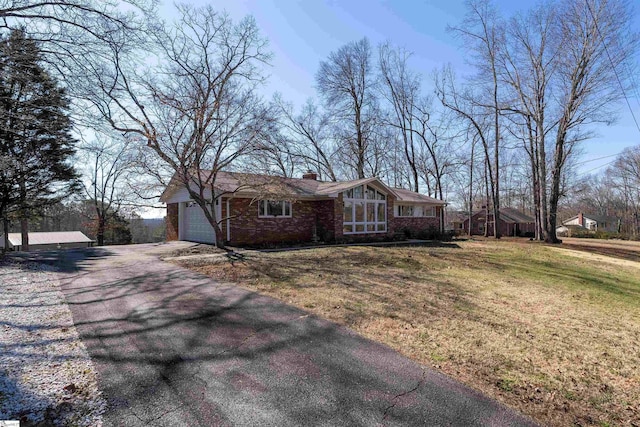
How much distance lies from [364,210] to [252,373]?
14964 millimetres

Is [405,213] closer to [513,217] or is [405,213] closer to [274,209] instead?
[274,209]

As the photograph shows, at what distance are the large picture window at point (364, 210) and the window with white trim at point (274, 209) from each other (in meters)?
3.04

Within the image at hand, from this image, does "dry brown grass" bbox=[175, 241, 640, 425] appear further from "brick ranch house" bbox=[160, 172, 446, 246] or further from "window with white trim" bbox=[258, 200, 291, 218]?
"window with white trim" bbox=[258, 200, 291, 218]

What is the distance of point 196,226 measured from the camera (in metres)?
16.0

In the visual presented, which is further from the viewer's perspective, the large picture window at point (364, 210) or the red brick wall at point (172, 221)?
the red brick wall at point (172, 221)

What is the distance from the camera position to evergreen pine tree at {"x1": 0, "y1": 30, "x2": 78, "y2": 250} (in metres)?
7.33

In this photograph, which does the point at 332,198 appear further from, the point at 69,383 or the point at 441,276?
the point at 69,383

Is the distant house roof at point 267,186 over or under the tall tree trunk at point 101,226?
over

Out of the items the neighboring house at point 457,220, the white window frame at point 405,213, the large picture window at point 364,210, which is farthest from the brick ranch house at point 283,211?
the neighboring house at point 457,220

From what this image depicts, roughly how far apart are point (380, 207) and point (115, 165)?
23.2 m

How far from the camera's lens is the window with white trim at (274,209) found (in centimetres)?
1515

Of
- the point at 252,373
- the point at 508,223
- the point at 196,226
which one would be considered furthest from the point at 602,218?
the point at 252,373

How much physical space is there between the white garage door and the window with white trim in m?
2.42

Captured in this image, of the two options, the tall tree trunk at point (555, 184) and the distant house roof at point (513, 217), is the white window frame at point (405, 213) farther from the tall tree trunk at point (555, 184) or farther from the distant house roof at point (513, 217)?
the distant house roof at point (513, 217)
